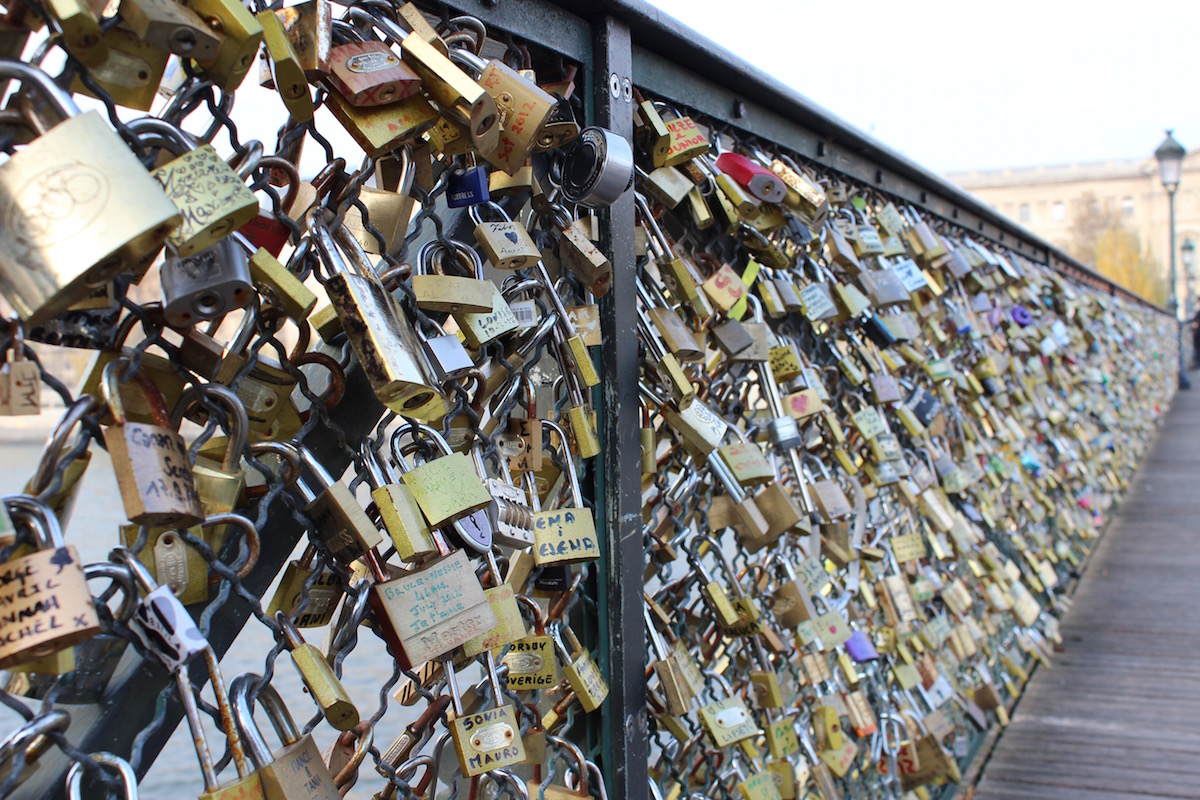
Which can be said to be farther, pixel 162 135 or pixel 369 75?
pixel 369 75

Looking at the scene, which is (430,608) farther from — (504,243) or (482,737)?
(504,243)

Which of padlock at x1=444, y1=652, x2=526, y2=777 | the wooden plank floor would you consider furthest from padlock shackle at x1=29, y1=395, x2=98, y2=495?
the wooden plank floor

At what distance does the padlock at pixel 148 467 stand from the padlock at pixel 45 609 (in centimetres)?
5

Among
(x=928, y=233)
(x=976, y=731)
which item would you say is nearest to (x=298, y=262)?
(x=928, y=233)

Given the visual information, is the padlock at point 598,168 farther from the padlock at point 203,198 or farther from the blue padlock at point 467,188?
the padlock at point 203,198

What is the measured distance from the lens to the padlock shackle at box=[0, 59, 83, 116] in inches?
21.2

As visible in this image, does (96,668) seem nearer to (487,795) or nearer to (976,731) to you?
(487,795)

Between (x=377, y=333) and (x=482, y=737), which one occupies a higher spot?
(x=377, y=333)

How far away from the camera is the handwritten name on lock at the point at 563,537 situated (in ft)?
3.26

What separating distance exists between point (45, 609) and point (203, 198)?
0.25 m

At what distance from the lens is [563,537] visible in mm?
1005

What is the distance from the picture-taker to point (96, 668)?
0.65 metres

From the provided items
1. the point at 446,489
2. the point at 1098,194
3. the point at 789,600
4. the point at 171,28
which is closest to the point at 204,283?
the point at 171,28

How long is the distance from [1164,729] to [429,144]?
2.65 meters
